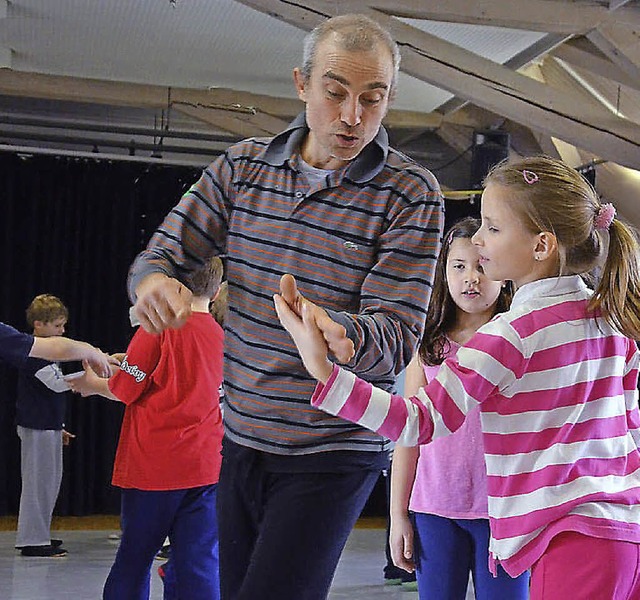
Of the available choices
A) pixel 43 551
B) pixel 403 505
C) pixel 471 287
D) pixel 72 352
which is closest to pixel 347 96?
pixel 471 287

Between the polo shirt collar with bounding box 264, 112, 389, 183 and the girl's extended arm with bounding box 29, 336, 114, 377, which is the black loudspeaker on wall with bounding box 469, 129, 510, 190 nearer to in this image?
the girl's extended arm with bounding box 29, 336, 114, 377

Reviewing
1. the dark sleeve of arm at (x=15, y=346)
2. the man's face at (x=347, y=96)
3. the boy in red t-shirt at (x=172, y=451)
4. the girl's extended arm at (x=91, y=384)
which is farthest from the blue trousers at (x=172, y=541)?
the man's face at (x=347, y=96)

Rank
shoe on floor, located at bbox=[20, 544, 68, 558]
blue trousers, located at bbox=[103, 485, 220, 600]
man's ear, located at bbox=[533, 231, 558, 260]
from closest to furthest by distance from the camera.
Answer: man's ear, located at bbox=[533, 231, 558, 260]
blue trousers, located at bbox=[103, 485, 220, 600]
shoe on floor, located at bbox=[20, 544, 68, 558]

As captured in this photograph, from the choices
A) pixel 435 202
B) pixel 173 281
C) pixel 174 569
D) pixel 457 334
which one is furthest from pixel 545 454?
pixel 174 569

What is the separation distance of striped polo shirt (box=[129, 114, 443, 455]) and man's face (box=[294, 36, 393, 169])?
4 centimetres

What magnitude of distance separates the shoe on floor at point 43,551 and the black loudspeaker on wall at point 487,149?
3841 mm

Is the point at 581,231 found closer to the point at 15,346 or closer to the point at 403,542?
the point at 403,542

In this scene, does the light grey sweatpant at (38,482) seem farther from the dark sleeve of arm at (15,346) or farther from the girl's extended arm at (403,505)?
the girl's extended arm at (403,505)

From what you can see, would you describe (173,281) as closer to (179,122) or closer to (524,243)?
(524,243)

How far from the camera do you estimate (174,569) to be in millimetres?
3523

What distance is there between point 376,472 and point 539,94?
13.6 ft

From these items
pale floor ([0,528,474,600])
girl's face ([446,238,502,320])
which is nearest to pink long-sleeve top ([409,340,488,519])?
girl's face ([446,238,502,320])

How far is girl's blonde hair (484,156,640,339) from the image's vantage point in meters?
1.85

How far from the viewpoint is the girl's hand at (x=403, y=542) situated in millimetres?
2520
